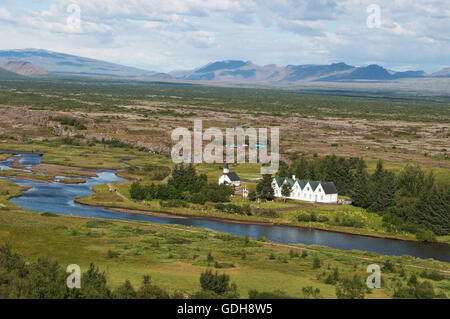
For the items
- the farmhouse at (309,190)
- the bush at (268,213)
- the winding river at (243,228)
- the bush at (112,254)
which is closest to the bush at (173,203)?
the winding river at (243,228)

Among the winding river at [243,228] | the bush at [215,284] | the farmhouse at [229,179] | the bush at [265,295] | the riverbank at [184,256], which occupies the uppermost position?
the bush at [215,284]

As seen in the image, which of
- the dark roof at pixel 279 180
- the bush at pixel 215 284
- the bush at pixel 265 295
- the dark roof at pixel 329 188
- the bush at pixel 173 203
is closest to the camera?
the bush at pixel 265 295

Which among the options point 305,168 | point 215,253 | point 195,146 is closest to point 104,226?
point 215,253

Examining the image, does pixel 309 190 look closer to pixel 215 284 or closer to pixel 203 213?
pixel 203 213

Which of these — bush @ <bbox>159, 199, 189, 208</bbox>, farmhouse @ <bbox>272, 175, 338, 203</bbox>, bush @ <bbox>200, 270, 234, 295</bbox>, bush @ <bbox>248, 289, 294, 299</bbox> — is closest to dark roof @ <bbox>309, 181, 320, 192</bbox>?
farmhouse @ <bbox>272, 175, 338, 203</bbox>

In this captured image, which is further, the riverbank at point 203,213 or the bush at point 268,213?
the bush at point 268,213

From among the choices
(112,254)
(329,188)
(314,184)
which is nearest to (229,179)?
(314,184)

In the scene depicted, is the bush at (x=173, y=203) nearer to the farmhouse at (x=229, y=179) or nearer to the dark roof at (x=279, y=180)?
the farmhouse at (x=229, y=179)
